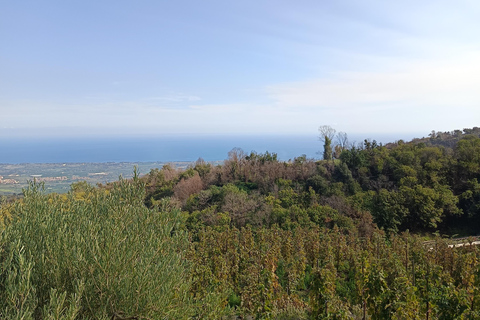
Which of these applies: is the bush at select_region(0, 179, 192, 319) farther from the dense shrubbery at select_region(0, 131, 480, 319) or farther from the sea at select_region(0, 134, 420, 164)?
the sea at select_region(0, 134, 420, 164)

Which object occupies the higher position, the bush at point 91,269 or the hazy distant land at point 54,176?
the bush at point 91,269

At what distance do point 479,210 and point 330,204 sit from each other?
9302 mm

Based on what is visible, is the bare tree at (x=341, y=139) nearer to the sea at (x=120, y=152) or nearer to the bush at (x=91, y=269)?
the sea at (x=120, y=152)

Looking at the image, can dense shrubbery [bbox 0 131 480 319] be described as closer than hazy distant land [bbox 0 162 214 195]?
Yes

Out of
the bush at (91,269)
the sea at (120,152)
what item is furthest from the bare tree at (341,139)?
the bush at (91,269)

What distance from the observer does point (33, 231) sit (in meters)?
3.96

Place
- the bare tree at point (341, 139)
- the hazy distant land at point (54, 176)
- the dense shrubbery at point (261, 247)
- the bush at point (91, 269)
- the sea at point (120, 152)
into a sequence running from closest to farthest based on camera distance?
1. the bush at point (91, 269)
2. the dense shrubbery at point (261, 247)
3. the hazy distant land at point (54, 176)
4. the bare tree at point (341, 139)
5. the sea at point (120, 152)

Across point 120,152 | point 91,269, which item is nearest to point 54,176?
point 91,269

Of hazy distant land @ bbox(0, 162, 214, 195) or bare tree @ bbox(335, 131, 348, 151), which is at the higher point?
bare tree @ bbox(335, 131, 348, 151)

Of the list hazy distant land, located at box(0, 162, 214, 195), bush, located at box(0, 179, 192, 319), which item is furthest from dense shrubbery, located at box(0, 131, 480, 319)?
hazy distant land, located at box(0, 162, 214, 195)

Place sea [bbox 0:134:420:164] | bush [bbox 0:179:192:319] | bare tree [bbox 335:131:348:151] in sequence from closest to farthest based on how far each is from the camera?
bush [bbox 0:179:192:319], bare tree [bbox 335:131:348:151], sea [bbox 0:134:420:164]

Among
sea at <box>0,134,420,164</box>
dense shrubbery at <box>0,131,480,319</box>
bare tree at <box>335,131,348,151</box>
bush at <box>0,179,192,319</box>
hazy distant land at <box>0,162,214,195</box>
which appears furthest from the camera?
sea at <box>0,134,420,164</box>

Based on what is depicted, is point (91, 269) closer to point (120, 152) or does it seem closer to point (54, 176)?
point (54, 176)

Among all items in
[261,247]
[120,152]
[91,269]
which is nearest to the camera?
[91,269]
